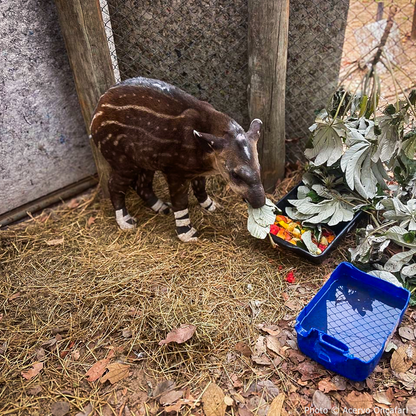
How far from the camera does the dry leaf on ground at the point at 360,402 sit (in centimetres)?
243

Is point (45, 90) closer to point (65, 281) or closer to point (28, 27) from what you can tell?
point (28, 27)

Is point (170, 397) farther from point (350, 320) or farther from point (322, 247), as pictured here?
point (322, 247)

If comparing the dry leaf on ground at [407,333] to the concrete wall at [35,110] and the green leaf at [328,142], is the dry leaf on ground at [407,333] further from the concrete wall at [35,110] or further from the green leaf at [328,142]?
the concrete wall at [35,110]

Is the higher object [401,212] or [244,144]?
[244,144]

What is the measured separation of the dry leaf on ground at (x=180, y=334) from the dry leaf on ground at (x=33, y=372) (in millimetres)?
776

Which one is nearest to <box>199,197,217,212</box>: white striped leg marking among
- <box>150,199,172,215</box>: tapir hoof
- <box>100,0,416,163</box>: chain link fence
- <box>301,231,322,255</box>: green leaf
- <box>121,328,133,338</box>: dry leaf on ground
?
<box>150,199,172,215</box>: tapir hoof

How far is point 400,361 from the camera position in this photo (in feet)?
8.68

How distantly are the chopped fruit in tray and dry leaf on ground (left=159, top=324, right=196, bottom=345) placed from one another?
103cm

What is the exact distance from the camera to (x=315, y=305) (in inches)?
116

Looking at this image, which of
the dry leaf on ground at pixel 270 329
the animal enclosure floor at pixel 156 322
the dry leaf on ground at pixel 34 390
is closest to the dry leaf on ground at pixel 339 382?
the animal enclosure floor at pixel 156 322

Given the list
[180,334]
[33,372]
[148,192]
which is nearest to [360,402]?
[180,334]

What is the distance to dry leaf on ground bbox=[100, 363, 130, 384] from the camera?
8.68ft

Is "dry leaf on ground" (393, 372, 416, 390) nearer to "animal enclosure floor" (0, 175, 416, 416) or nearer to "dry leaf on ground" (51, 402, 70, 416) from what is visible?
"animal enclosure floor" (0, 175, 416, 416)

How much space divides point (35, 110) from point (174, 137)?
1.34 metres
